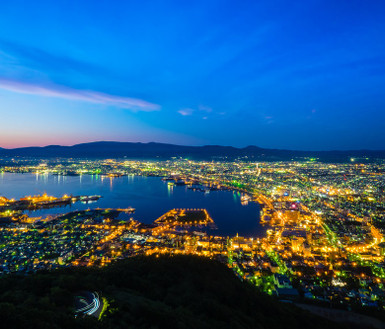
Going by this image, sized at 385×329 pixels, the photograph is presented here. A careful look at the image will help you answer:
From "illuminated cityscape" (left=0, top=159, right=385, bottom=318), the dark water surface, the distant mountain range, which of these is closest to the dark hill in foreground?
"illuminated cityscape" (left=0, top=159, right=385, bottom=318)

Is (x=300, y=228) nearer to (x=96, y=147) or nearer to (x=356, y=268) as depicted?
(x=356, y=268)

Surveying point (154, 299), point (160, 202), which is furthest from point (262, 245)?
point (160, 202)

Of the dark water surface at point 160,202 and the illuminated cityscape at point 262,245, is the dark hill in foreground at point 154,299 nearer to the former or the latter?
the illuminated cityscape at point 262,245

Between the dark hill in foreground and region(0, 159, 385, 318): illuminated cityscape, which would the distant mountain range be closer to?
region(0, 159, 385, 318): illuminated cityscape

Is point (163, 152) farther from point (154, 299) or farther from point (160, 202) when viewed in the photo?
point (154, 299)

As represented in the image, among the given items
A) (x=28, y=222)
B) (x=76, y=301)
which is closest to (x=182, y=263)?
(x=76, y=301)

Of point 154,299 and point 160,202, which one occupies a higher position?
point 154,299

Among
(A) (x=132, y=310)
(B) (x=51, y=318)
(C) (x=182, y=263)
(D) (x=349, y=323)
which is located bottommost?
(D) (x=349, y=323)
